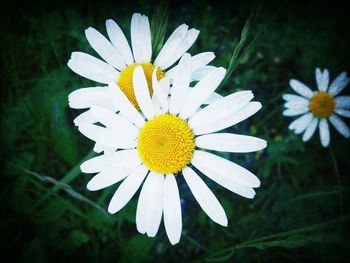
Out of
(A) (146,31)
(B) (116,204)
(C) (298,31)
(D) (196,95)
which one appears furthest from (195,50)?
(B) (116,204)

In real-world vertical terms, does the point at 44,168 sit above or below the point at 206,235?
below

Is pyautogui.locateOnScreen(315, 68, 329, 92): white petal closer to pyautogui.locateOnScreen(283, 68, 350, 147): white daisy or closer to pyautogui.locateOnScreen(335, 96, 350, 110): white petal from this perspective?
pyautogui.locateOnScreen(283, 68, 350, 147): white daisy

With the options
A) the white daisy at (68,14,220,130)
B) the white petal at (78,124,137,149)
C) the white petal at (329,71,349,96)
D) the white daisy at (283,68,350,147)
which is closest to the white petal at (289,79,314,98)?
the white daisy at (283,68,350,147)

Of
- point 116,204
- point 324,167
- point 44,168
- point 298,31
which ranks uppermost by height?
point 298,31

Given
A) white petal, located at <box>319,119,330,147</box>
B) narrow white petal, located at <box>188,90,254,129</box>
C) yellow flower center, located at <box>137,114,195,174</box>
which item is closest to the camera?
narrow white petal, located at <box>188,90,254,129</box>

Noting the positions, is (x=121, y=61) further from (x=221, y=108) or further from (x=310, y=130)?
(x=310, y=130)

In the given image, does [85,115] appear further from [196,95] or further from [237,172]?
[237,172]

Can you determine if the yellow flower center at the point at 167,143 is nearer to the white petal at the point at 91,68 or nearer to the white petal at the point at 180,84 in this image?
the white petal at the point at 180,84
